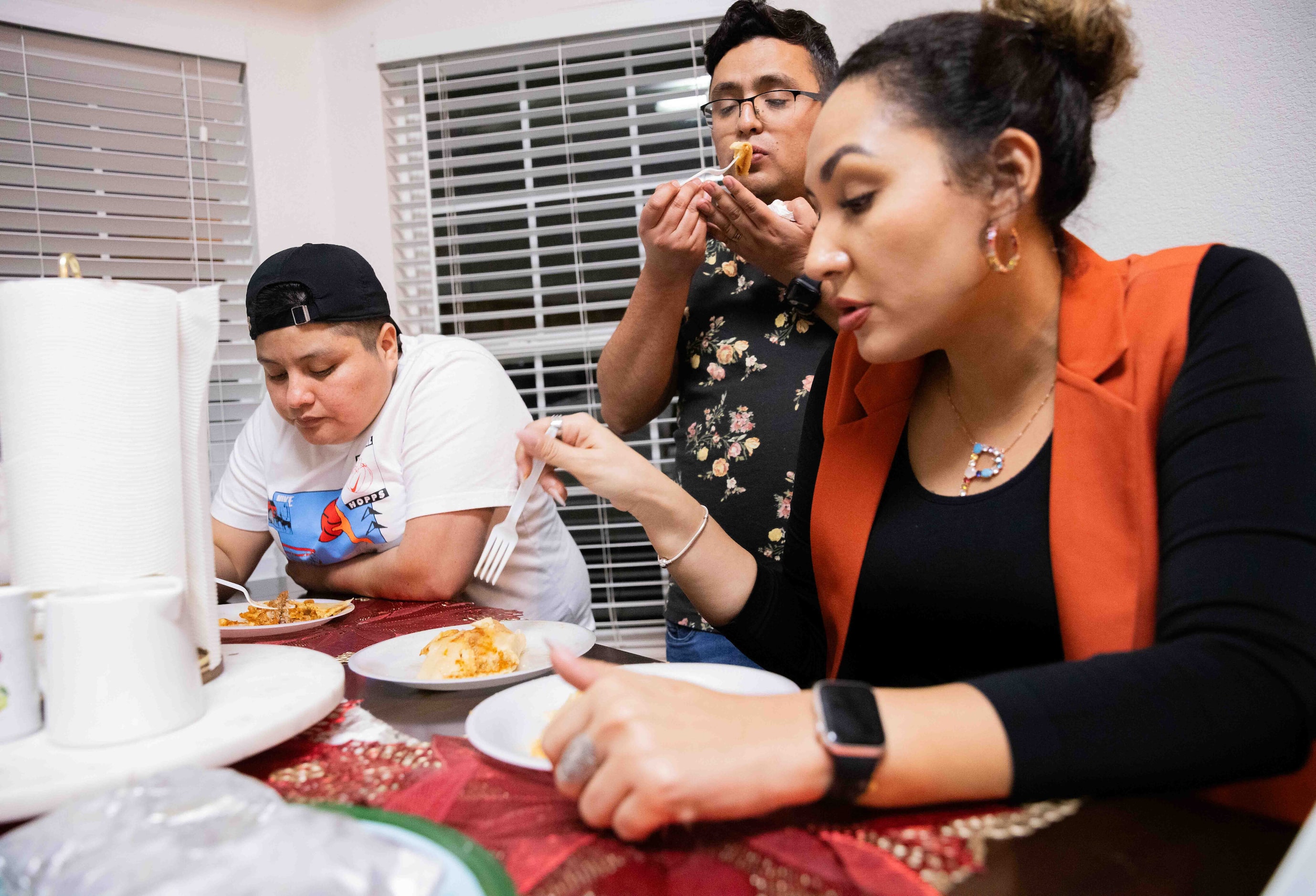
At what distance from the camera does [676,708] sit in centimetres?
60

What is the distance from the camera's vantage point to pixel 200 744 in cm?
65

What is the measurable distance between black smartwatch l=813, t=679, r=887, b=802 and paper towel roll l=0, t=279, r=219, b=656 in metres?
0.54

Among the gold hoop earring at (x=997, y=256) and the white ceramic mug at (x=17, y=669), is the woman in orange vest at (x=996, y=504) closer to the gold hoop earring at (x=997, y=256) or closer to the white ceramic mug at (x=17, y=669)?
the gold hoop earring at (x=997, y=256)

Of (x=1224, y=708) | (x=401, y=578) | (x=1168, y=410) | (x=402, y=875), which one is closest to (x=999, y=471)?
(x=1168, y=410)

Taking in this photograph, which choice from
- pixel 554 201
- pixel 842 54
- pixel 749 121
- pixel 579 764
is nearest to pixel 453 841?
pixel 579 764

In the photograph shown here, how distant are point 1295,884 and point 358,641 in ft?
3.80

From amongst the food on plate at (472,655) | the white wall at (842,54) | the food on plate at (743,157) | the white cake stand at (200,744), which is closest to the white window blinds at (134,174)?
the white wall at (842,54)

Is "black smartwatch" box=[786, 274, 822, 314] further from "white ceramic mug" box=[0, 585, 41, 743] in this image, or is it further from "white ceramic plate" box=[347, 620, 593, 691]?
"white ceramic mug" box=[0, 585, 41, 743]

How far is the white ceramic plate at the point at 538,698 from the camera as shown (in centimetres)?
76

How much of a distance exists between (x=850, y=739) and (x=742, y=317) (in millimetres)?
1347

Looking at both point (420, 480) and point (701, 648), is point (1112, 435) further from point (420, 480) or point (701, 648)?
point (420, 480)

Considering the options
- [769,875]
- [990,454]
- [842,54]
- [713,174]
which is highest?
[842,54]

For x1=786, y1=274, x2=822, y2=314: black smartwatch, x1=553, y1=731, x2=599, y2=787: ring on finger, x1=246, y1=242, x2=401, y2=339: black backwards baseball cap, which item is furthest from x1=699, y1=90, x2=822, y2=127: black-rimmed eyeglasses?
x1=553, y1=731, x2=599, y2=787: ring on finger

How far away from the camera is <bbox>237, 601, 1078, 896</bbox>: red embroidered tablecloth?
20.6 inches
